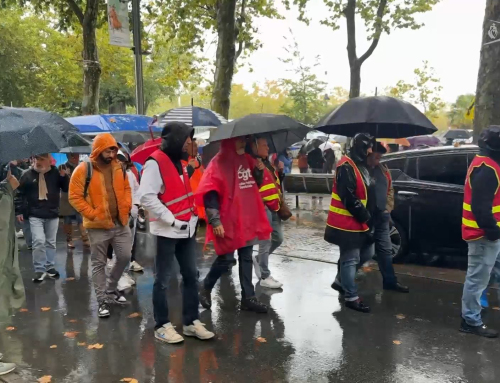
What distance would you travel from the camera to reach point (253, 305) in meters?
5.56

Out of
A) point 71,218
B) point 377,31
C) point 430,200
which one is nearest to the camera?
point 430,200

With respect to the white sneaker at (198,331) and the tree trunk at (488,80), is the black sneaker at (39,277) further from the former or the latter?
the tree trunk at (488,80)

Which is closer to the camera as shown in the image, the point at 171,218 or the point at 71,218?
the point at 171,218

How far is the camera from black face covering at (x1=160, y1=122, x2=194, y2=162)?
15.2 feet

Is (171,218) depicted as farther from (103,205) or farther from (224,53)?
(224,53)

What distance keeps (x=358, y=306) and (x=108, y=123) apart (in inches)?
Answer: 297

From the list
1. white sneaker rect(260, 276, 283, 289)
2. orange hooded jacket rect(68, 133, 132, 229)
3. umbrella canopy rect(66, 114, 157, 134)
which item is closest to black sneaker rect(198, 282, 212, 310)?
white sneaker rect(260, 276, 283, 289)

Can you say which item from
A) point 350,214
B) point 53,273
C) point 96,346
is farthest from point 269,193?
point 53,273

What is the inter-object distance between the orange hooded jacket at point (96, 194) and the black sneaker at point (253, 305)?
1.47 m

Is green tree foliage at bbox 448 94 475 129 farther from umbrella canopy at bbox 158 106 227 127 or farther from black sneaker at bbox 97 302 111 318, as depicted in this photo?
black sneaker at bbox 97 302 111 318

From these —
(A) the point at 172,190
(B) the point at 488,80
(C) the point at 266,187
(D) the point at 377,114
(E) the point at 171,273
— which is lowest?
(E) the point at 171,273

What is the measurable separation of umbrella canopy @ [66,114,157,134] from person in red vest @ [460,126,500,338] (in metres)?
7.61

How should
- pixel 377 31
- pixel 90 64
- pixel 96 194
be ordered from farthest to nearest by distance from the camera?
pixel 377 31 → pixel 90 64 → pixel 96 194

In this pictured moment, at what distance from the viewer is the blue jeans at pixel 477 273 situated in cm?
478
